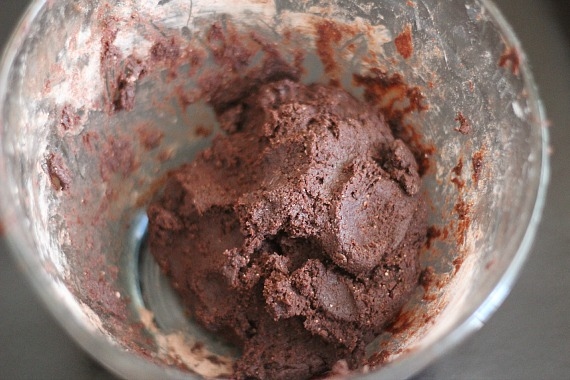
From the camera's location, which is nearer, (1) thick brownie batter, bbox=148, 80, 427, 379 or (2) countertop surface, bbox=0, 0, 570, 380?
(1) thick brownie batter, bbox=148, 80, 427, 379

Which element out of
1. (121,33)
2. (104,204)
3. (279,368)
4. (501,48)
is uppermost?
(501,48)

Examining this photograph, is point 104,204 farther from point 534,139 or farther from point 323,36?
point 534,139

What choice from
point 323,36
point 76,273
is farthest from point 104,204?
point 323,36

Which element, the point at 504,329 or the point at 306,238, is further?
the point at 504,329

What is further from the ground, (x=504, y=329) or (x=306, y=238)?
(x=306, y=238)
